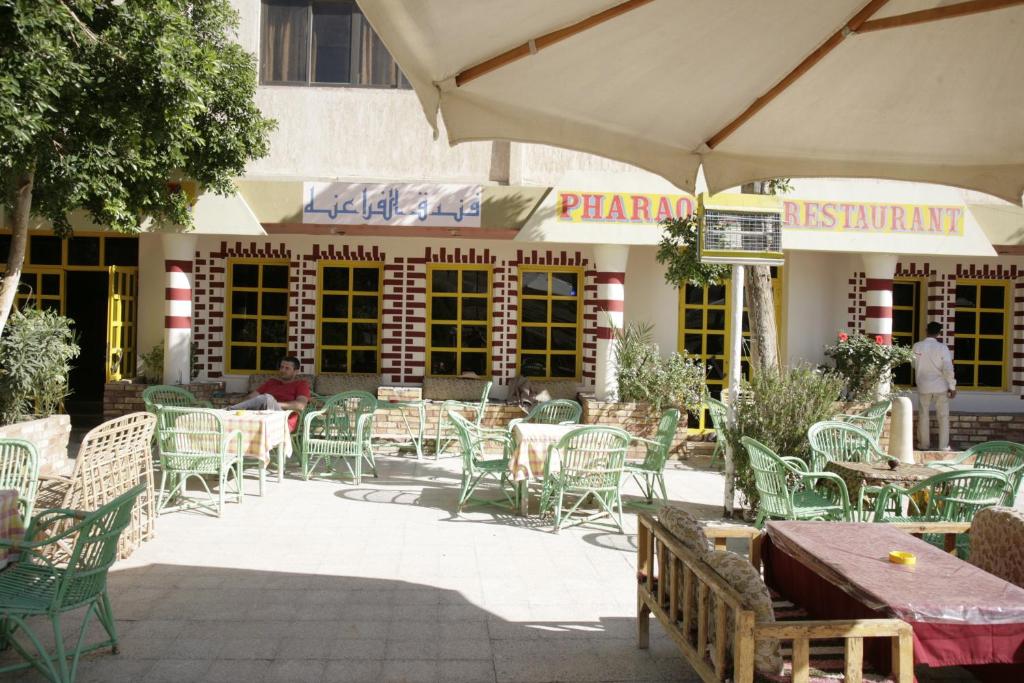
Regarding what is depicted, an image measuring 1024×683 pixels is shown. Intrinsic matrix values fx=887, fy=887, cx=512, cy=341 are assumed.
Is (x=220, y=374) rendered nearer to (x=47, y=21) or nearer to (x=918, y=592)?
(x=47, y=21)

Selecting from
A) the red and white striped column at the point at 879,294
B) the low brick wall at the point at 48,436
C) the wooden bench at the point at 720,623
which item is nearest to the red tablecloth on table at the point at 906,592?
the wooden bench at the point at 720,623

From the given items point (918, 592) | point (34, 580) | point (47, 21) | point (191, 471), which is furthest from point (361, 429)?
point (918, 592)

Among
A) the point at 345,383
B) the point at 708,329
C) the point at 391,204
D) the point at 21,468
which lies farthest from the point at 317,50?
the point at 21,468

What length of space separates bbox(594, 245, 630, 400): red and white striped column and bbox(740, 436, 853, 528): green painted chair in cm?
507

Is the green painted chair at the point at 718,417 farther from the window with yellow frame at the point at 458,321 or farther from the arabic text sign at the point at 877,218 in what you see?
the window with yellow frame at the point at 458,321

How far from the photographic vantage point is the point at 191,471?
741cm

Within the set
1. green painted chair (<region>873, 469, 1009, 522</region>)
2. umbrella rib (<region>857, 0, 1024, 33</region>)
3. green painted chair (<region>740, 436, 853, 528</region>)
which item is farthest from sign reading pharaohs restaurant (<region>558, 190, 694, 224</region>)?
umbrella rib (<region>857, 0, 1024, 33</region>)

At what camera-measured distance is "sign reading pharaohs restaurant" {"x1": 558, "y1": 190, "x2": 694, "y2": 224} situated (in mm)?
11227

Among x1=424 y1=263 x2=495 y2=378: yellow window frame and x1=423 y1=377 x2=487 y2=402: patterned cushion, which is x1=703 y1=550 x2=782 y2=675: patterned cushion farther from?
x1=424 y1=263 x2=495 y2=378: yellow window frame

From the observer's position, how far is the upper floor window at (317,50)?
40.9ft

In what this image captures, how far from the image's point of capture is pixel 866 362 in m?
11.6

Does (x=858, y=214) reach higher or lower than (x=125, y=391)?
higher

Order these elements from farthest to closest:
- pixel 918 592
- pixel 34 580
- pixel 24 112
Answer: pixel 24 112 < pixel 34 580 < pixel 918 592

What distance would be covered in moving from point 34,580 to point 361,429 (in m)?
5.08
